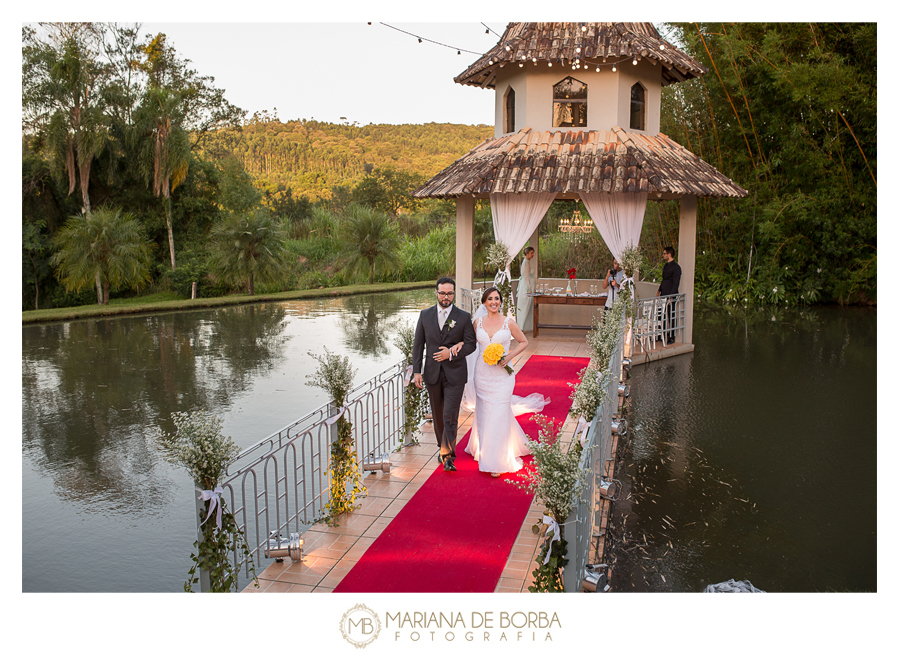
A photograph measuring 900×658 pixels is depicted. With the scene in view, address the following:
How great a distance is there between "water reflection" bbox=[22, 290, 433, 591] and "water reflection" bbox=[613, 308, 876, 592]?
430 cm

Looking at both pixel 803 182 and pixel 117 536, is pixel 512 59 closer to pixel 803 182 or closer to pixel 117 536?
pixel 117 536

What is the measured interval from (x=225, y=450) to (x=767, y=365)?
11838 millimetres

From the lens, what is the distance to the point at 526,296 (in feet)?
48.7

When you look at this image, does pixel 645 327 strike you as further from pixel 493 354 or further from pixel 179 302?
pixel 179 302

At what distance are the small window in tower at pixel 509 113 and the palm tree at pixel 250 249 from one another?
12.6 meters

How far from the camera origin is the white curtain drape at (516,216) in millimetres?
13500

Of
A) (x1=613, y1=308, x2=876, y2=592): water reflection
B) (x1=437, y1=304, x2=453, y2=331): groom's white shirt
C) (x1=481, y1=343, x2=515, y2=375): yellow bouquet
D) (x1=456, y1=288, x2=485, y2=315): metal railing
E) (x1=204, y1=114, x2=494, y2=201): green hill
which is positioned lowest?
(x1=613, y1=308, x2=876, y2=592): water reflection

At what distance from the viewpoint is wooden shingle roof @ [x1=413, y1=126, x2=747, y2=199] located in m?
12.7


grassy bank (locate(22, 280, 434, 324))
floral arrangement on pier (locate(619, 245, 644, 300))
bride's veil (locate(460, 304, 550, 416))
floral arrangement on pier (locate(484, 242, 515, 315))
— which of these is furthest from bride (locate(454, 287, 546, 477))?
grassy bank (locate(22, 280, 434, 324))

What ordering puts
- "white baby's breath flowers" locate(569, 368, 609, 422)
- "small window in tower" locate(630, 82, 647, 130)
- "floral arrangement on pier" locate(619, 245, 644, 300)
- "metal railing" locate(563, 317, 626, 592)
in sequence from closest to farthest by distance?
"metal railing" locate(563, 317, 626, 592), "white baby's breath flowers" locate(569, 368, 609, 422), "floral arrangement on pier" locate(619, 245, 644, 300), "small window in tower" locate(630, 82, 647, 130)

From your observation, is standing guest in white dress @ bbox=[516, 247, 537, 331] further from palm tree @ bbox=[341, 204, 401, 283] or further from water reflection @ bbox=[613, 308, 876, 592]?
palm tree @ bbox=[341, 204, 401, 283]

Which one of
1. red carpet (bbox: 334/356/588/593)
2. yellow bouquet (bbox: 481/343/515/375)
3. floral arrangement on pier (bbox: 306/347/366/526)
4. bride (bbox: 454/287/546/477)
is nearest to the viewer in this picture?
red carpet (bbox: 334/356/588/593)

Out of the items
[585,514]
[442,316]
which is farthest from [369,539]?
[442,316]

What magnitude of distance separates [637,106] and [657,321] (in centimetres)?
455
